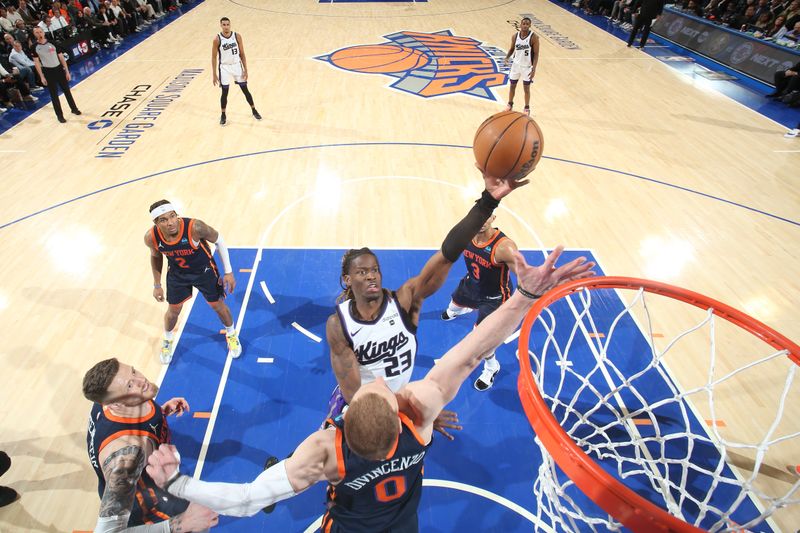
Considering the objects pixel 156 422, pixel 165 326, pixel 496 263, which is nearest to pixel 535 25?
pixel 496 263

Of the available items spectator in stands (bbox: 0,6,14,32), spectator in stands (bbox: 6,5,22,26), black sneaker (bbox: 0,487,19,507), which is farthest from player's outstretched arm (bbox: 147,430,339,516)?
spectator in stands (bbox: 6,5,22,26)

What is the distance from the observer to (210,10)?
16.9 meters

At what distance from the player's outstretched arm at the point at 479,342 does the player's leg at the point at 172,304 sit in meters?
2.83

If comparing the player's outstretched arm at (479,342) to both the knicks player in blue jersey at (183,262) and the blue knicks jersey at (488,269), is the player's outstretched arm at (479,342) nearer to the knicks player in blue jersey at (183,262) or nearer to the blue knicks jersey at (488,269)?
the blue knicks jersey at (488,269)

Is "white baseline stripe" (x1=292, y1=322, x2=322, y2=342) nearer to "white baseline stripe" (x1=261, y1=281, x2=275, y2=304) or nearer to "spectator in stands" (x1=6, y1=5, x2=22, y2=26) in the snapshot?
"white baseline stripe" (x1=261, y1=281, x2=275, y2=304)

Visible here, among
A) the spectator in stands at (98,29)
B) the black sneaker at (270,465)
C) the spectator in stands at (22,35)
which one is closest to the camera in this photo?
the black sneaker at (270,465)

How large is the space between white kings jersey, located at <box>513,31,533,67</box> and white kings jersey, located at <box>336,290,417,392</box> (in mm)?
7294

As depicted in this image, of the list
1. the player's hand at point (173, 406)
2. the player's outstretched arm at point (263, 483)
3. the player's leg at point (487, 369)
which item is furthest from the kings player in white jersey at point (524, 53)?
the player's outstretched arm at point (263, 483)

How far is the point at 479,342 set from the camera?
2.12m

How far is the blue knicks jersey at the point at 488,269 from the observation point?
3.81 meters

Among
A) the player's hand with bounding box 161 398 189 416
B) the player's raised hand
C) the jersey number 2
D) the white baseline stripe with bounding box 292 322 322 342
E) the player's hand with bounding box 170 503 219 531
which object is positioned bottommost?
the white baseline stripe with bounding box 292 322 322 342

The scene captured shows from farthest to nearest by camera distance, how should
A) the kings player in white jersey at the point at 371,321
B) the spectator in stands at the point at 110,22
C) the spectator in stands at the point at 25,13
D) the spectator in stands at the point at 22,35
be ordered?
the spectator in stands at the point at 110,22
the spectator in stands at the point at 25,13
the spectator in stands at the point at 22,35
the kings player in white jersey at the point at 371,321

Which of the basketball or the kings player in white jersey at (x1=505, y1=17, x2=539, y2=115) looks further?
the kings player in white jersey at (x1=505, y1=17, x2=539, y2=115)

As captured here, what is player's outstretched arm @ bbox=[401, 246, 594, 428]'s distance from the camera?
2.09 m
